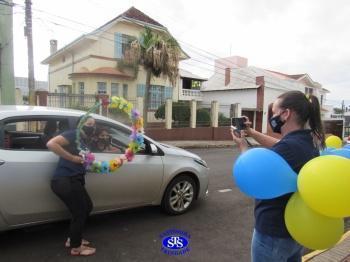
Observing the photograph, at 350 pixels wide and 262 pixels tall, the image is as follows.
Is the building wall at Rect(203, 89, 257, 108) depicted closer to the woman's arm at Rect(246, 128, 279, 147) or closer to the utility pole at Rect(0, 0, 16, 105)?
the utility pole at Rect(0, 0, 16, 105)

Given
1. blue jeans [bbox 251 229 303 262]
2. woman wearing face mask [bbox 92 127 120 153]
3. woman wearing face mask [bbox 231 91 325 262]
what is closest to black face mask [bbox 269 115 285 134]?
woman wearing face mask [bbox 231 91 325 262]

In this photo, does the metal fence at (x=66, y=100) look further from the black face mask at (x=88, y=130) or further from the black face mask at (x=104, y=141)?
the black face mask at (x=88, y=130)

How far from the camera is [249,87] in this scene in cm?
2620

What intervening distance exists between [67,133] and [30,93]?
948cm

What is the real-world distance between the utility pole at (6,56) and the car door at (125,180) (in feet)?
27.2

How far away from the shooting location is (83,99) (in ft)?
45.5

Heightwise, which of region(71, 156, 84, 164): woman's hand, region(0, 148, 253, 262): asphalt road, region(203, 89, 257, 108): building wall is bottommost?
region(0, 148, 253, 262): asphalt road

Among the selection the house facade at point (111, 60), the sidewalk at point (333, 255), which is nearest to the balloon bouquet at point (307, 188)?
the sidewalk at point (333, 255)

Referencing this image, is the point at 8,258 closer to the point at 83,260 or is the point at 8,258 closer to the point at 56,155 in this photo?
the point at 83,260

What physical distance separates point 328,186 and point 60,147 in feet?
8.45

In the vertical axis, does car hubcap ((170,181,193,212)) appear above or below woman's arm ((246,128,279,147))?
below

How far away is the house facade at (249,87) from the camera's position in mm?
25531

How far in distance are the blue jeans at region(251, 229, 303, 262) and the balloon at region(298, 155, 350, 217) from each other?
374 millimetres

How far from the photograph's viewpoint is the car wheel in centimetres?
460
